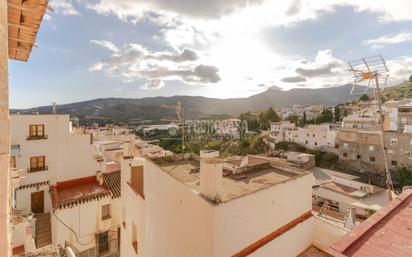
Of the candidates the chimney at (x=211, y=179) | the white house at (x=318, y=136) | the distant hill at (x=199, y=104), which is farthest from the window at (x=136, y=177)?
the white house at (x=318, y=136)

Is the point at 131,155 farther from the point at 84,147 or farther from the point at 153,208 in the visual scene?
the point at 84,147

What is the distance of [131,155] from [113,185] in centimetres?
493

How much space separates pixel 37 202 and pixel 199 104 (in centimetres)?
9141

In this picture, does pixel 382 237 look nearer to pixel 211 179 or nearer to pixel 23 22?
pixel 211 179

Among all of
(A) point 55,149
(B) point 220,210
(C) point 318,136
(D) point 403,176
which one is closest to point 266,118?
(C) point 318,136

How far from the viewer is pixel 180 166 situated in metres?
7.70

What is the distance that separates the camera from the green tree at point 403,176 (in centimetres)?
2777

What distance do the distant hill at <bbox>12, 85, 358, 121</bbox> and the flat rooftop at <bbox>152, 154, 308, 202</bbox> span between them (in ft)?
87.3

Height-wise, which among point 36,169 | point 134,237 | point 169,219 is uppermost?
point 169,219

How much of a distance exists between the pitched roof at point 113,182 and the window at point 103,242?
2048 millimetres

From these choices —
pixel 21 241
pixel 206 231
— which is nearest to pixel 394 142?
pixel 206 231

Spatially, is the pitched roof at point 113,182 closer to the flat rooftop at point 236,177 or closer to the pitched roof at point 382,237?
the flat rooftop at point 236,177

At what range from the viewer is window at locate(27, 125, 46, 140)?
41.9 feet

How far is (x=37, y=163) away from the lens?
42.6 feet
